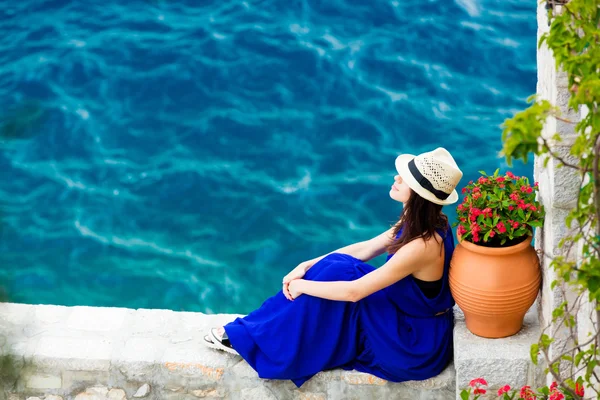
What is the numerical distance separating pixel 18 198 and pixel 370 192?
10.3 feet

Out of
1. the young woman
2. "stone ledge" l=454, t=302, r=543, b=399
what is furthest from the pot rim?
"stone ledge" l=454, t=302, r=543, b=399

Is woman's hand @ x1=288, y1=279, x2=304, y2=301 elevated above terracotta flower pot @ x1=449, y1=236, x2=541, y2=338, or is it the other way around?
terracotta flower pot @ x1=449, y1=236, x2=541, y2=338

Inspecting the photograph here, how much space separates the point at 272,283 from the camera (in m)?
7.39

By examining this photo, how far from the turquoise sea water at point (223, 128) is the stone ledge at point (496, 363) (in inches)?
134

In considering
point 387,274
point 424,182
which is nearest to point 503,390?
point 387,274

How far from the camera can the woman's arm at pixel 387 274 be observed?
4.03m

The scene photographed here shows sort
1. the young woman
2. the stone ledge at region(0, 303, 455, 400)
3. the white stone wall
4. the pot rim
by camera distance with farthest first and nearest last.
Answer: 1. the stone ledge at region(0, 303, 455, 400)
2. the young woman
3. the pot rim
4. the white stone wall

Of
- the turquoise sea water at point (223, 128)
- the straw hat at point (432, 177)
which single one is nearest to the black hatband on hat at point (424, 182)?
the straw hat at point (432, 177)

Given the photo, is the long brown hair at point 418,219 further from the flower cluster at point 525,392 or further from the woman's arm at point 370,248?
the flower cluster at point 525,392

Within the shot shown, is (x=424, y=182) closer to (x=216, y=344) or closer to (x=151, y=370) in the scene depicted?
(x=216, y=344)

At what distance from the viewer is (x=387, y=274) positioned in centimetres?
405

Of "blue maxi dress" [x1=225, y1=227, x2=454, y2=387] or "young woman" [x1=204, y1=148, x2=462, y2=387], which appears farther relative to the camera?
"blue maxi dress" [x1=225, y1=227, x2=454, y2=387]

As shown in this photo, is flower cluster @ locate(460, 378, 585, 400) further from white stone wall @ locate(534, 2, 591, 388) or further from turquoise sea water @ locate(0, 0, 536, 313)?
turquoise sea water @ locate(0, 0, 536, 313)

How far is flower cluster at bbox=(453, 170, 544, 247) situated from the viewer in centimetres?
396
